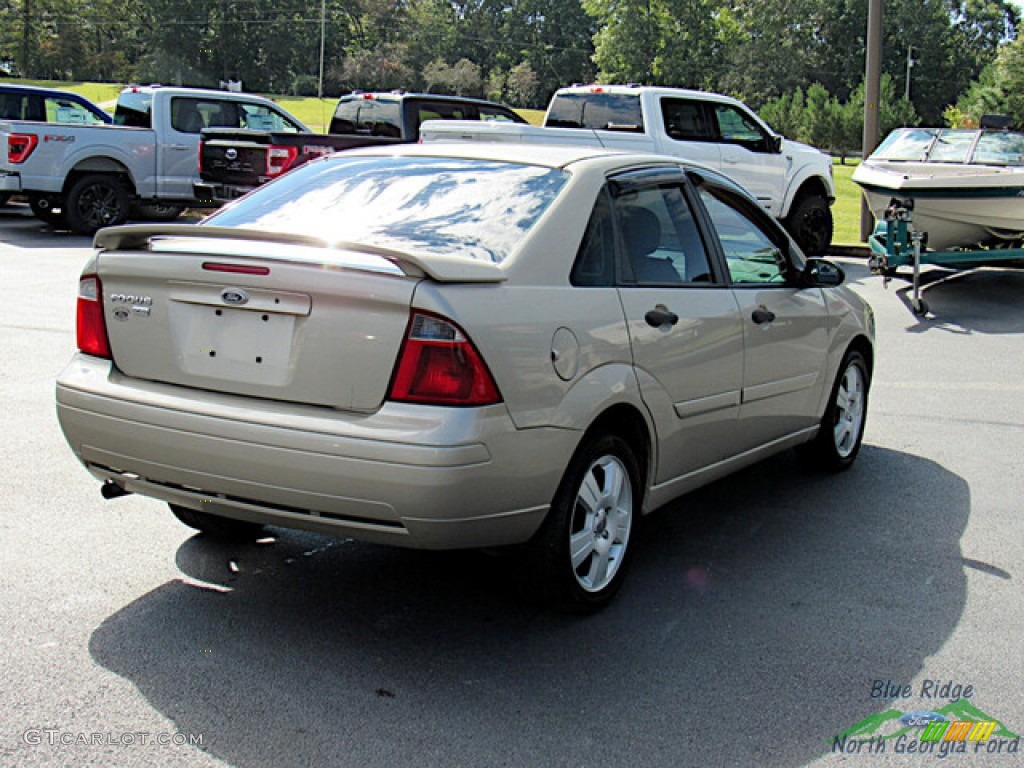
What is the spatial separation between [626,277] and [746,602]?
4.36 feet

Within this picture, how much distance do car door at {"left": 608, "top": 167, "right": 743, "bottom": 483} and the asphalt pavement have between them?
0.59 metres

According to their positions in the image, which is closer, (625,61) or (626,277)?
(626,277)

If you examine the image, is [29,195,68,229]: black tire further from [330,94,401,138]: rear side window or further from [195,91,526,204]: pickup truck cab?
[330,94,401,138]: rear side window

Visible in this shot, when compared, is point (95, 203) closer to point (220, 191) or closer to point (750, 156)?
point (220, 191)

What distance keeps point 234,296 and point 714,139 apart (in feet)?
41.8

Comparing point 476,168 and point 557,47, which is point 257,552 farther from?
point 557,47

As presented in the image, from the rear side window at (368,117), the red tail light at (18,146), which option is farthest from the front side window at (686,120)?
Answer: the red tail light at (18,146)

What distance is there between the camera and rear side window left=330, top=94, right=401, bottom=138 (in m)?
16.8

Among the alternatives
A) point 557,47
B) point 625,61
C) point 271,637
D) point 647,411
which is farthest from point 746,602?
point 557,47

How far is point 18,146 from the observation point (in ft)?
55.8

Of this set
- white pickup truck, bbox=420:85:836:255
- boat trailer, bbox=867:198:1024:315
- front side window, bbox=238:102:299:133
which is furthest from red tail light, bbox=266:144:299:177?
boat trailer, bbox=867:198:1024:315

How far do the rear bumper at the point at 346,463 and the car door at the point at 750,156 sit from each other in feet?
40.9

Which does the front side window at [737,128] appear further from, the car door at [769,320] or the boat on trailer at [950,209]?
the car door at [769,320]

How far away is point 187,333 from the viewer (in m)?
4.01
